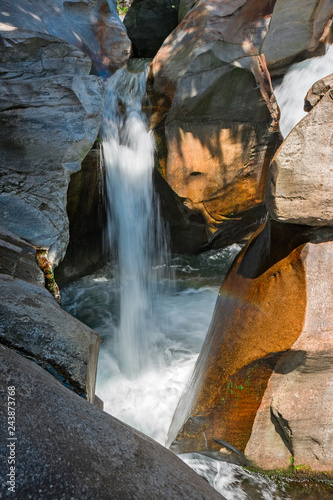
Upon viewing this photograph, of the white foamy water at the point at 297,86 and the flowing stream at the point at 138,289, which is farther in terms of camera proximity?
the white foamy water at the point at 297,86

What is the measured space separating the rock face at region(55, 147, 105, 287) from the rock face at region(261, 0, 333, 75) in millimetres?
3812

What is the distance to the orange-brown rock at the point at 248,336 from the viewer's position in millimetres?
2502

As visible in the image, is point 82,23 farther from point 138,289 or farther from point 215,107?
point 138,289

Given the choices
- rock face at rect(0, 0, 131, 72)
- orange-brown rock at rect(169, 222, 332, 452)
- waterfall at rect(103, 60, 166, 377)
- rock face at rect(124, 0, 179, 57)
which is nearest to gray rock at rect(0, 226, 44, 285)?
orange-brown rock at rect(169, 222, 332, 452)

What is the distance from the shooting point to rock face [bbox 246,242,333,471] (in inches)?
95.9

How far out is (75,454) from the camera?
1.10 m

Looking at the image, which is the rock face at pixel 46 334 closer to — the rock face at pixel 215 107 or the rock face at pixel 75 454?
the rock face at pixel 75 454

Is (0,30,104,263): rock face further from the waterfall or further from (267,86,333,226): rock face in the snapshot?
(267,86,333,226): rock face

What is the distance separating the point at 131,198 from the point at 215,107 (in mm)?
2013

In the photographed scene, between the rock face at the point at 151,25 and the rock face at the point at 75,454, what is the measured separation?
8.83 m

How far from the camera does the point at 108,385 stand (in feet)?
13.5

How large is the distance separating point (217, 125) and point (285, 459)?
4.74m

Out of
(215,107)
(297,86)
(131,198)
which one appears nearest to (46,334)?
(131,198)

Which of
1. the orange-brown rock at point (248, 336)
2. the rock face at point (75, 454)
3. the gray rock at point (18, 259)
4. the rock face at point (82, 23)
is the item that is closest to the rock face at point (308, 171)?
the orange-brown rock at point (248, 336)
